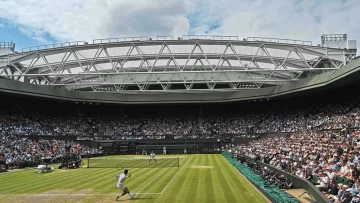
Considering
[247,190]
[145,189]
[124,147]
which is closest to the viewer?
[247,190]

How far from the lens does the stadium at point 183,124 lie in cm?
1928

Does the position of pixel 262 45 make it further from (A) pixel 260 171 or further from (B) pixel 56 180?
(B) pixel 56 180

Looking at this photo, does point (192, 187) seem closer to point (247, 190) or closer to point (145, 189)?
point (145, 189)

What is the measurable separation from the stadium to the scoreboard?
23 cm

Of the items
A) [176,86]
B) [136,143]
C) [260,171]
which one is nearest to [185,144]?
[136,143]

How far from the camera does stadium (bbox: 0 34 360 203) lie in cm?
1928

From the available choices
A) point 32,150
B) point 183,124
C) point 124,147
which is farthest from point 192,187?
point 183,124

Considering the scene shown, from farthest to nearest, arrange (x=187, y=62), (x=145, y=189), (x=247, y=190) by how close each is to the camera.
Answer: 1. (x=187, y=62)
2. (x=145, y=189)
3. (x=247, y=190)

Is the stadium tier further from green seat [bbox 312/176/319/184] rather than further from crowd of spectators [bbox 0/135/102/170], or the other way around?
green seat [bbox 312/176/319/184]

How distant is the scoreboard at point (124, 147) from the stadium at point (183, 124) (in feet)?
0.75

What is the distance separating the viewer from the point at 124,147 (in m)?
59.3

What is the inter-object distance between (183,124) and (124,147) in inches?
583

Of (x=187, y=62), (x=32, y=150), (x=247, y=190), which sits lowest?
(x=247, y=190)

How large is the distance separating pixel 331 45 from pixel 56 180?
41.0 metres
